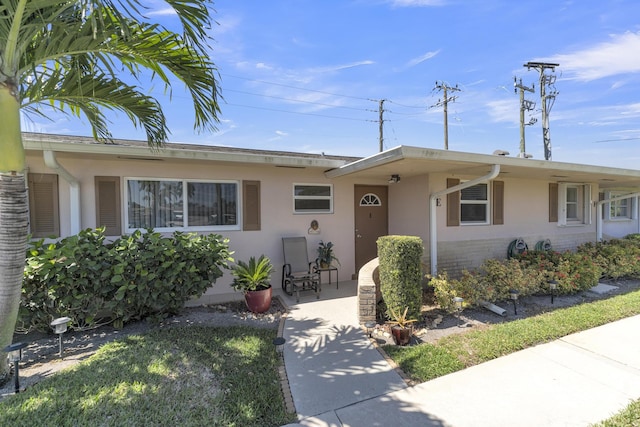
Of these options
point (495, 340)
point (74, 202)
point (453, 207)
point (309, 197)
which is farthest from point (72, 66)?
point (453, 207)

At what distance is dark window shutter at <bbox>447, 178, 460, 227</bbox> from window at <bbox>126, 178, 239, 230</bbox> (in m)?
4.91

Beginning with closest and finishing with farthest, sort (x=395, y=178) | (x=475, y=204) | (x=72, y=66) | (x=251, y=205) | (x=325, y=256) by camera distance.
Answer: (x=72, y=66), (x=251, y=205), (x=325, y=256), (x=395, y=178), (x=475, y=204)

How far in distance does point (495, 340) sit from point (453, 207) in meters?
3.47

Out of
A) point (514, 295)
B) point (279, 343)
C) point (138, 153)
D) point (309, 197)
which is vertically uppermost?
point (138, 153)

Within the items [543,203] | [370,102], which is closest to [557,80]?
[370,102]

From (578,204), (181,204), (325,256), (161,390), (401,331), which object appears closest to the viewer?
(161,390)

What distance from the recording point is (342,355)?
3.71m

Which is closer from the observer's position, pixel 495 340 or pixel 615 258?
pixel 495 340

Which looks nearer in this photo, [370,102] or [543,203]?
[543,203]

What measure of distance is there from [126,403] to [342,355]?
7.65ft

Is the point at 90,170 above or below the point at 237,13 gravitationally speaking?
below

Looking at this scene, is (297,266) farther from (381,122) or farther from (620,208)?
(381,122)

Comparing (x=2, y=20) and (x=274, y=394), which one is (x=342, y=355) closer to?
(x=274, y=394)

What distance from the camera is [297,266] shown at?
6.45 meters
